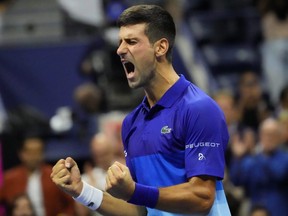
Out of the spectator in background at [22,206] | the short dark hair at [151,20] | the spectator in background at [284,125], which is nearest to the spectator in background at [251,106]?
the spectator in background at [284,125]

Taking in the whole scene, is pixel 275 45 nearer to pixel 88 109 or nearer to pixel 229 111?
pixel 229 111

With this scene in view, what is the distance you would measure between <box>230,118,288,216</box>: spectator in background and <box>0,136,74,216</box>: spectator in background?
5.82 feet

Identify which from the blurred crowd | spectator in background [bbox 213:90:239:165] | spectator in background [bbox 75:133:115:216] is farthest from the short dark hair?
spectator in background [bbox 213:90:239:165]

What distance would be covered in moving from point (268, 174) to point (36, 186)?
2311 millimetres

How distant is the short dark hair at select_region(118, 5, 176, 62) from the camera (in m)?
5.06

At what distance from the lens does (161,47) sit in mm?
5113

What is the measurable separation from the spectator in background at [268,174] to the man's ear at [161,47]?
452 cm

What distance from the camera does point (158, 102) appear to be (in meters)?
5.19

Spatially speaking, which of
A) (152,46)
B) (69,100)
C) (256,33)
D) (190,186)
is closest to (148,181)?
(190,186)

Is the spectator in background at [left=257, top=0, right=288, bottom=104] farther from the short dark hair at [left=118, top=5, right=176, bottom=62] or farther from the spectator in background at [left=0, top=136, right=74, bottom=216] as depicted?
the short dark hair at [left=118, top=5, right=176, bottom=62]

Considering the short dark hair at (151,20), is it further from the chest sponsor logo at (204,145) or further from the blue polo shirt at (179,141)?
the chest sponsor logo at (204,145)

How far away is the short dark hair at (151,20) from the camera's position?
5062mm

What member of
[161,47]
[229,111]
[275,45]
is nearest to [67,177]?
[161,47]

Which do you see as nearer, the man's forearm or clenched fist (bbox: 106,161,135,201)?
clenched fist (bbox: 106,161,135,201)
